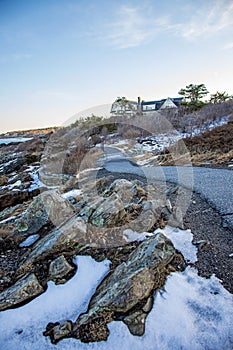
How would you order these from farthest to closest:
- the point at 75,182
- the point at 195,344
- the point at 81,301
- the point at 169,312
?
the point at 75,182, the point at 81,301, the point at 169,312, the point at 195,344

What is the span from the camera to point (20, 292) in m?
2.58

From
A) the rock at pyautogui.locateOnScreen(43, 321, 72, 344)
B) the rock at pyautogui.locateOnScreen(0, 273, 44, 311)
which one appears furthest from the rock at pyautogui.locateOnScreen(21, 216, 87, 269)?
the rock at pyautogui.locateOnScreen(43, 321, 72, 344)

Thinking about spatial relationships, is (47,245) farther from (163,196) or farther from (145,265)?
(163,196)

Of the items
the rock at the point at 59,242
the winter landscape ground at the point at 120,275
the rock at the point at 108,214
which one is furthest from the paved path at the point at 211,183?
the rock at the point at 59,242

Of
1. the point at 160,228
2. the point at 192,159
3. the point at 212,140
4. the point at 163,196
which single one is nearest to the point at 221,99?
the point at 212,140

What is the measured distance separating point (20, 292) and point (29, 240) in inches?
54.9

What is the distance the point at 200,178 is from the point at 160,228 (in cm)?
376

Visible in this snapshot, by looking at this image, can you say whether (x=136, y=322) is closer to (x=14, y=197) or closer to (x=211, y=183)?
(x=211, y=183)

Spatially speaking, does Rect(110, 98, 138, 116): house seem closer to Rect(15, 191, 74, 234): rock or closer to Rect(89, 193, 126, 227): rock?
Rect(15, 191, 74, 234): rock

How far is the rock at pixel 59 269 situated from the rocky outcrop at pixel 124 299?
1.81 feet

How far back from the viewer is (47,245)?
10.9 feet

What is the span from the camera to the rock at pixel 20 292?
98.2 inches

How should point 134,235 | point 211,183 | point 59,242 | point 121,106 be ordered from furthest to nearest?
point 121,106
point 211,183
point 134,235
point 59,242

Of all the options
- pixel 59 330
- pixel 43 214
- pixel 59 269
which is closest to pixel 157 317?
pixel 59 330
